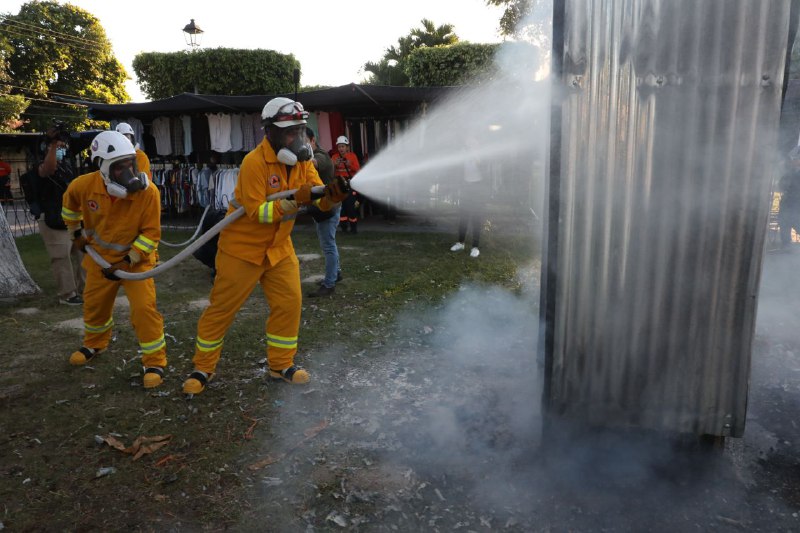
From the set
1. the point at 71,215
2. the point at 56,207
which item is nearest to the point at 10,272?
the point at 56,207

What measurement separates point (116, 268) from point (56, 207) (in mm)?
2875

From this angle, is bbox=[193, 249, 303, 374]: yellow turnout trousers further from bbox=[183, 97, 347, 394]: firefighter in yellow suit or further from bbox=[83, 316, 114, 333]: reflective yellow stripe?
bbox=[83, 316, 114, 333]: reflective yellow stripe

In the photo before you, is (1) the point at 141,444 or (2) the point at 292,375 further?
(2) the point at 292,375

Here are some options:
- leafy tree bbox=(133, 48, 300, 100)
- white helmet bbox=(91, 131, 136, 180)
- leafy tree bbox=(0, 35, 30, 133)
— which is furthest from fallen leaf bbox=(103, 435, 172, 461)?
leafy tree bbox=(0, 35, 30, 133)

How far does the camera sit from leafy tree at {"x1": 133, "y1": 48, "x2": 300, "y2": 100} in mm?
21641

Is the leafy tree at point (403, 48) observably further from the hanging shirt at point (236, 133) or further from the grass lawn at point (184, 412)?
the grass lawn at point (184, 412)

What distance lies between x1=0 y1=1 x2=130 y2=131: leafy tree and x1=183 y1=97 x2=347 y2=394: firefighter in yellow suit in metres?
34.7

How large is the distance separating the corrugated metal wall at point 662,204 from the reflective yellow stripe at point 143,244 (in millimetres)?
2999

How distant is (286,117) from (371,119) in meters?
9.26

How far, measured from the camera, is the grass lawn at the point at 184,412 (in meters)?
2.69

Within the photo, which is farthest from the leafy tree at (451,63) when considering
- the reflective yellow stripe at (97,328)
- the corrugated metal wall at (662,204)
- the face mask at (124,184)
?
the corrugated metal wall at (662,204)

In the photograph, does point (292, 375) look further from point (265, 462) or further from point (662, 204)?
point (662, 204)

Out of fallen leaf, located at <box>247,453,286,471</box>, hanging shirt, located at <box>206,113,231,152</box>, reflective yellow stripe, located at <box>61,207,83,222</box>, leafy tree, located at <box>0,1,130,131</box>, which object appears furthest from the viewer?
leafy tree, located at <box>0,1,130,131</box>

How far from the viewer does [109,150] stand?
3.83m
